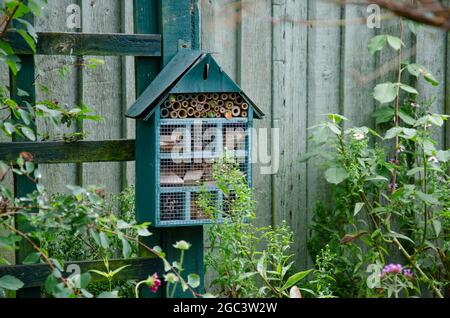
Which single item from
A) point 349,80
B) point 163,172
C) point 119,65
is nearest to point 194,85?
point 163,172

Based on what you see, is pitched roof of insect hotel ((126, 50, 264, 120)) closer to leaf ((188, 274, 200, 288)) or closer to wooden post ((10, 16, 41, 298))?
wooden post ((10, 16, 41, 298))

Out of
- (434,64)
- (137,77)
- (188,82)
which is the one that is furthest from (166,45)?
(434,64)

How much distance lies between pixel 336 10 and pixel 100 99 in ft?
→ 4.73

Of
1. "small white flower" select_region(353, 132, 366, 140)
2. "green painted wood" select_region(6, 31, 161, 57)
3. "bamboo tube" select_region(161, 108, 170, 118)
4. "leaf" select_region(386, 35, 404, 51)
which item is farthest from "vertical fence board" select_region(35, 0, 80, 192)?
"leaf" select_region(386, 35, 404, 51)

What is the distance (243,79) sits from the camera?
13.2 ft

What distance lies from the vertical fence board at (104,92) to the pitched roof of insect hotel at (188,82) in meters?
0.69

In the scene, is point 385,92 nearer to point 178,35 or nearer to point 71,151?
point 178,35

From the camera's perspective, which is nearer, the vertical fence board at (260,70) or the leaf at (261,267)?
the leaf at (261,267)

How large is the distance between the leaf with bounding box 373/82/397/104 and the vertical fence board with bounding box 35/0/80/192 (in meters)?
1.62

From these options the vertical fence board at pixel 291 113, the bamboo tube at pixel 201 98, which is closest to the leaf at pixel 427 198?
the vertical fence board at pixel 291 113

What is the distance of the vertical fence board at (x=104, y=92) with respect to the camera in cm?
371

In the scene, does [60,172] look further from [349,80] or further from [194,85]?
[349,80]

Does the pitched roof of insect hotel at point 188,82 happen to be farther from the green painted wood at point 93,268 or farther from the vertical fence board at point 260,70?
the vertical fence board at point 260,70

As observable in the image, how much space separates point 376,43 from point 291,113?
60 cm
